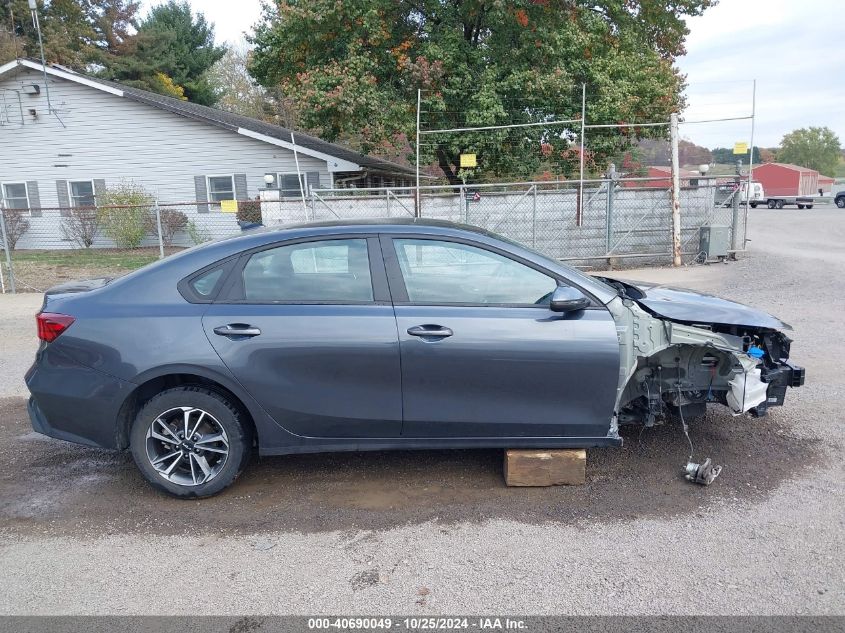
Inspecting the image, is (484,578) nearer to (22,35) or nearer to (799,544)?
(799,544)

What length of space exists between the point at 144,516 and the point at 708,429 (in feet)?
13.1

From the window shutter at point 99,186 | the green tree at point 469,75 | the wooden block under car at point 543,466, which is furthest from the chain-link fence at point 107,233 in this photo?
the wooden block under car at point 543,466

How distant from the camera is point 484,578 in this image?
3135 mm

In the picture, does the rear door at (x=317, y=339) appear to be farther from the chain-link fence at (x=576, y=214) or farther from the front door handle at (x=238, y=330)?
the chain-link fence at (x=576, y=214)

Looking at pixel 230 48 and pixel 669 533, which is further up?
pixel 230 48

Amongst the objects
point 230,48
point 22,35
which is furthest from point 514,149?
point 230,48

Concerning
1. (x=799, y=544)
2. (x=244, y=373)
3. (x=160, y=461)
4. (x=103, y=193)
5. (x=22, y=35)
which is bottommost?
(x=799, y=544)

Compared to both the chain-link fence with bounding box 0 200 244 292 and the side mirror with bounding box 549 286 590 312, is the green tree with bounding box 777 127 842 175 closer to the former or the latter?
the chain-link fence with bounding box 0 200 244 292

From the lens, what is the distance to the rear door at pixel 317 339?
12.5 feet

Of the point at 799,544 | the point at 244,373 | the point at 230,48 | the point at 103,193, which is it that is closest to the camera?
the point at 799,544

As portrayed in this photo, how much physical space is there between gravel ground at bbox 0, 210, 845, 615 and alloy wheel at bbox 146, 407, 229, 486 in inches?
8.1

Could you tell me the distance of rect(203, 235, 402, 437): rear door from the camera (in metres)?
3.80

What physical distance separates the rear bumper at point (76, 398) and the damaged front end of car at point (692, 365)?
3.07 m

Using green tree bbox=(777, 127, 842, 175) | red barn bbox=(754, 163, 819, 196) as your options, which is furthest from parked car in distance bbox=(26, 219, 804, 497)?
green tree bbox=(777, 127, 842, 175)
